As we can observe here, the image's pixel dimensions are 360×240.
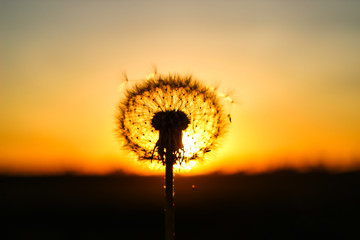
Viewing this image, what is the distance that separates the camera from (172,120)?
6.59 meters

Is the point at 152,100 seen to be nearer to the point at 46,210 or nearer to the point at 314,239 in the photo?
the point at 314,239

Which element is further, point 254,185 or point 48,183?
point 48,183

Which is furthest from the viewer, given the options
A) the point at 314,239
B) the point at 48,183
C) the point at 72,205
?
the point at 48,183

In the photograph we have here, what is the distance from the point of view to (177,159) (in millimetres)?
6551

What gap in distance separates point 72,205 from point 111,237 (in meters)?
14.4

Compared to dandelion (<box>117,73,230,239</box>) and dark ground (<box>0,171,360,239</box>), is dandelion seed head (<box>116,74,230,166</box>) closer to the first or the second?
dandelion (<box>117,73,230,239</box>)

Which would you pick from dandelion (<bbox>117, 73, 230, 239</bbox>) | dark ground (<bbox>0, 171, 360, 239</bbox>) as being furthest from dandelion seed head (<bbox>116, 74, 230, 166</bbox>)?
dark ground (<bbox>0, 171, 360, 239</bbox>)

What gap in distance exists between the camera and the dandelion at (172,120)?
21.9 feet

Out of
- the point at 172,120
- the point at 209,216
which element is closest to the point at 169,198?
the point at 172,120

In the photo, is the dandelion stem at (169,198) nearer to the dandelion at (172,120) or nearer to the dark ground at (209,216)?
the dandelion at (172,120)

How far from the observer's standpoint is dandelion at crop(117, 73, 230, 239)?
21.9 ft

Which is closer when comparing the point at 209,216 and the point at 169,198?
the point at 169,198

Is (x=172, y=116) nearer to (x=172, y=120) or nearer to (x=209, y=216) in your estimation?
(x=172, y=120)

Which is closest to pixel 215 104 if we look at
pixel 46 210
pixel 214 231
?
pixel 214 231
